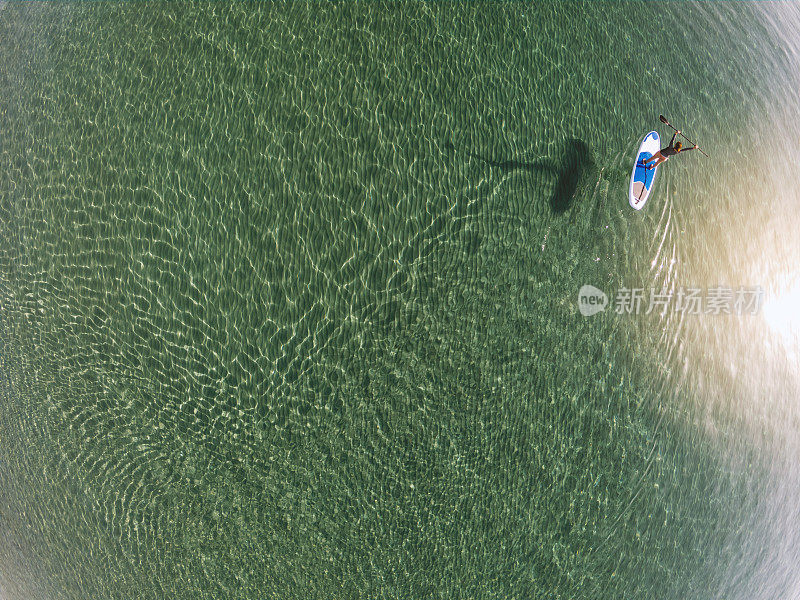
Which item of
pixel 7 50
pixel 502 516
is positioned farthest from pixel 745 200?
pixel 7 50

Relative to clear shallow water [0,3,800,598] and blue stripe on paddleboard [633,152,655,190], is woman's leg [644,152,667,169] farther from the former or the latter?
clear shallow water [0,3,800,598]

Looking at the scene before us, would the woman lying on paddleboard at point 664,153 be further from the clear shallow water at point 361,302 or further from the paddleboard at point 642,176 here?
the clear shallow water at point 361,302

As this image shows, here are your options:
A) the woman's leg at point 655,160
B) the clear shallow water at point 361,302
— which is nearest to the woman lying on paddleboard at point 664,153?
the woman's leg at point 655,160

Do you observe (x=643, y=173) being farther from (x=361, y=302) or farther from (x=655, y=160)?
(x=361, y=302)

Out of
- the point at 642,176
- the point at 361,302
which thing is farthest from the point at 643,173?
the point at 361,302

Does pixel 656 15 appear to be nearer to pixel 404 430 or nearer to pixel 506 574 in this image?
pixel 404 430
